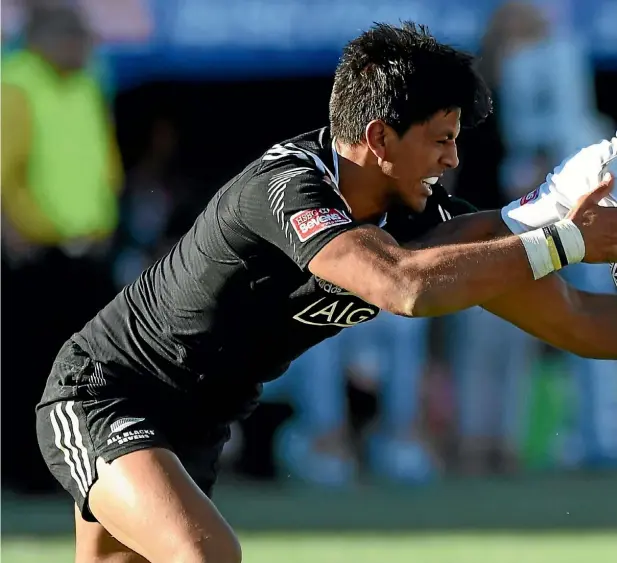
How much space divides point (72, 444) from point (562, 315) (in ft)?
5.53

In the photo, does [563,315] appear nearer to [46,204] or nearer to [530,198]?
[530,198]

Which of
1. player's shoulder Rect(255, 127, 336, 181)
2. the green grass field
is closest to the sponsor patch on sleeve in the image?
player's shoulder Rect(255, 127, 336, 181)

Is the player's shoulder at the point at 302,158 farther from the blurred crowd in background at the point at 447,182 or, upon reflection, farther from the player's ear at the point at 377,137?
the blurred crowd in background at the point at 447,182

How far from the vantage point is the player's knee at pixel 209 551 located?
157 inches

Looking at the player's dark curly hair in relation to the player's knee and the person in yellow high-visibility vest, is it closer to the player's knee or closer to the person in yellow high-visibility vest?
the player's knee

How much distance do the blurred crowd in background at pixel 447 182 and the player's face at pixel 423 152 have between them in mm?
4745

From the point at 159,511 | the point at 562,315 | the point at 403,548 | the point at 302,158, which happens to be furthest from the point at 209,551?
the point at 403,548

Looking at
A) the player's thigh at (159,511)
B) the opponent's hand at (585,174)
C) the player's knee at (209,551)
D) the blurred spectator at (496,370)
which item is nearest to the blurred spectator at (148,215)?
the blurred spectator at (496,370)

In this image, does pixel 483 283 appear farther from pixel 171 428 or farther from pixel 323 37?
pixel 323 37

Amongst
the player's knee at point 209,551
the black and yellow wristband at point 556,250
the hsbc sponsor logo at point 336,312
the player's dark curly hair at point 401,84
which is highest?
the player's dark curly hair at point 401,84

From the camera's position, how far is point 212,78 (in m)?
9.59

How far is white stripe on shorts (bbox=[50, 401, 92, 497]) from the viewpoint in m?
4.39

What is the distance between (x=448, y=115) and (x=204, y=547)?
4.98ft

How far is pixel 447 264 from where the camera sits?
3.95 meters
